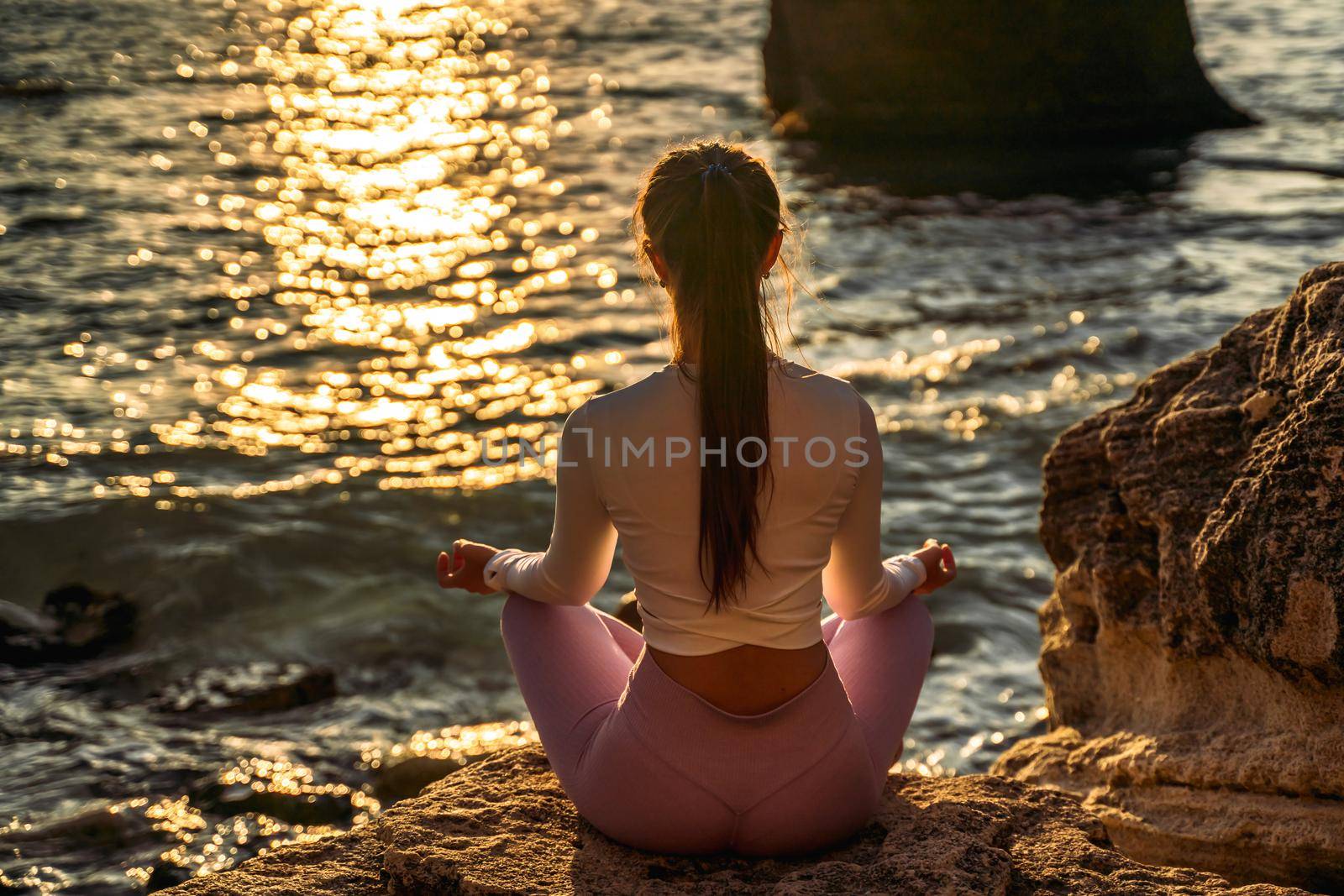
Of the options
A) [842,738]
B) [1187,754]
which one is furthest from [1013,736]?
[842,738]

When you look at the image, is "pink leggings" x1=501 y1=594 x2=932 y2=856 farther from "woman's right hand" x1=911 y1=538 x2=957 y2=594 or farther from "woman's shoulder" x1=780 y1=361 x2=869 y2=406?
"woman's shoulder" x1=780 y1=361 x2=869 y2=406

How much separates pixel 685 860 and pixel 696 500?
0.77m

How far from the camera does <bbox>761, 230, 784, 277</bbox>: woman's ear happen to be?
106 inches

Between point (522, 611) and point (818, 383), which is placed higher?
point (818, 383)

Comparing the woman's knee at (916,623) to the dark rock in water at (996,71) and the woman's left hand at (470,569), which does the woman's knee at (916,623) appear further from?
the dark rock in water at (996,71)

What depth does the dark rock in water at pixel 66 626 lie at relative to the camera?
219 inches

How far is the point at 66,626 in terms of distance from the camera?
578cm

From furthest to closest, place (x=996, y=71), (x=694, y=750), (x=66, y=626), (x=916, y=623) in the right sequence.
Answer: (x=996, y=71), (x=66, y=626), (x=916, y=623), (x=694, y=750)

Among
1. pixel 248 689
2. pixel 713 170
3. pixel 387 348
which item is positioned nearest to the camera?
pixel 713 170

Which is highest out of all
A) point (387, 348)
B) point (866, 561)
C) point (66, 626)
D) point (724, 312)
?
point (724, 312)

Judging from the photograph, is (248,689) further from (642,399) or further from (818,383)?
(818,383)

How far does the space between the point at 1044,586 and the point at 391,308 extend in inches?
205

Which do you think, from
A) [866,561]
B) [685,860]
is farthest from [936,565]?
Result: [685,860]

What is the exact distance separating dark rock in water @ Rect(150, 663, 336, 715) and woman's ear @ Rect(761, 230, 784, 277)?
3350 mm
